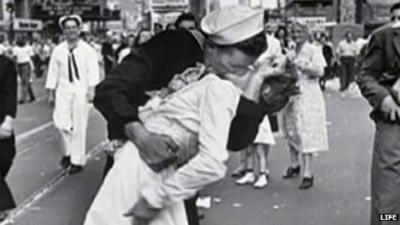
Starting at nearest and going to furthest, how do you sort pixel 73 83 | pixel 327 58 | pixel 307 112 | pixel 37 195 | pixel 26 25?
1. pixel 37 195
2. pixel 307 112
3. pixel 73 83
4. pixel 327 58
5. pixel 26 25

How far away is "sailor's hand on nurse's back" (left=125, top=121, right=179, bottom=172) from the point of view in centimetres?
352

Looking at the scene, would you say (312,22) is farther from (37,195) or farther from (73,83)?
(37,195)

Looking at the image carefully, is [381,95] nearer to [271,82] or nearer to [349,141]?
[271,82]

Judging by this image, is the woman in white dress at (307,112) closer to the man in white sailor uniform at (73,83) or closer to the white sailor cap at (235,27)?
the man in white sailor uniform at (73,83)

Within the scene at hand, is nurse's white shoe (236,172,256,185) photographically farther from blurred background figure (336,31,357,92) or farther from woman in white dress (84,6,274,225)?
blurred background figure (336,31,357,92)

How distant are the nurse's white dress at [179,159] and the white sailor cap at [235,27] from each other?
160 millimetres

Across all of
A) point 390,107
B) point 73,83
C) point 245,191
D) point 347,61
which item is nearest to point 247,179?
point 245,191

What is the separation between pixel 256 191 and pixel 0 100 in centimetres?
387

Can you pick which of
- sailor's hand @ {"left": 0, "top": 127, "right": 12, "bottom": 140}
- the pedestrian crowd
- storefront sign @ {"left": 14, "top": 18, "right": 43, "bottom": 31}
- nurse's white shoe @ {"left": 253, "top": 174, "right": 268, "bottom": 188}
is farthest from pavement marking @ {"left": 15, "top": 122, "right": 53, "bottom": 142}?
storefront sign @ {"left": 14, "top": 18, "right": 43, "bottom": 31}

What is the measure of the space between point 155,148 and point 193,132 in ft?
0.54

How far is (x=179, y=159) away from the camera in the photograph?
3.53 m

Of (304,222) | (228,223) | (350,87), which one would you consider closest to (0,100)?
(228,223)

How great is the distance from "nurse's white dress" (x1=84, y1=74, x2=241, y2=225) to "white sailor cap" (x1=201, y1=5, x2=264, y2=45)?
0.16m

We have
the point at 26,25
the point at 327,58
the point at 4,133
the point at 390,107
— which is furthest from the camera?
the point at 26,25
